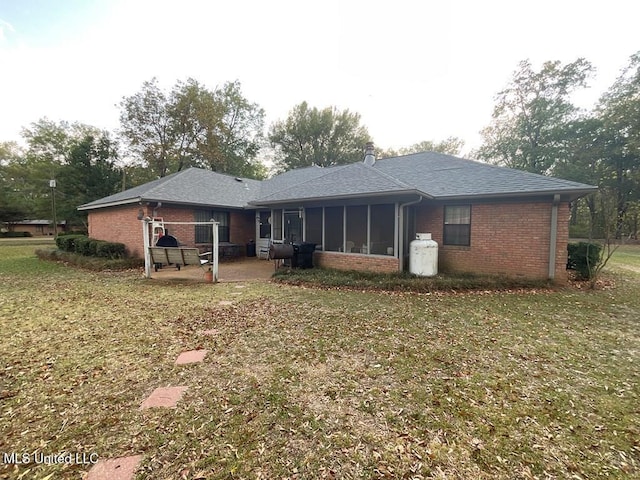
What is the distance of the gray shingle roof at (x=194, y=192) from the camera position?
10.8 meters

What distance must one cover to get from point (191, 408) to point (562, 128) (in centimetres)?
3143

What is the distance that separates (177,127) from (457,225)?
24969 mm

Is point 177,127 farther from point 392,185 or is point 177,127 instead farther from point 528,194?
point 528,194

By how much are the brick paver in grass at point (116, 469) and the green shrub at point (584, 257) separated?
10.7m

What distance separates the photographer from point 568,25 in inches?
337

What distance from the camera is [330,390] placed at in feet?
8.96

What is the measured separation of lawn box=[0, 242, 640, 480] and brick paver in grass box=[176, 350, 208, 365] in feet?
0.34


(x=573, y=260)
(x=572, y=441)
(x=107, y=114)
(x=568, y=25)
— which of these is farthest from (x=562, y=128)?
(x=107, y=114)

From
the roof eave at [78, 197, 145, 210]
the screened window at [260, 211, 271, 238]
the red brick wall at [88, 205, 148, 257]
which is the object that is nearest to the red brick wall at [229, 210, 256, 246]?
the screened window at [260, 211, 271, 238]

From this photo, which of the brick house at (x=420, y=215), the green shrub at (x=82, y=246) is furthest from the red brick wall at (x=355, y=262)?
the green shrub at (x=82, y=246)

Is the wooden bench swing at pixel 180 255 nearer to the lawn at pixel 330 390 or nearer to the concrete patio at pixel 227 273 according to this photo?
the concrete patio at pixel 227 273

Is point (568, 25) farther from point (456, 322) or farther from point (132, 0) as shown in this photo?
point (132, 0)

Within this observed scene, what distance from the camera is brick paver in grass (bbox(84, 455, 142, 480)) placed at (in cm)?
176

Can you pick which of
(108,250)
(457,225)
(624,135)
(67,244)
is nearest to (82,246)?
(108,250)
